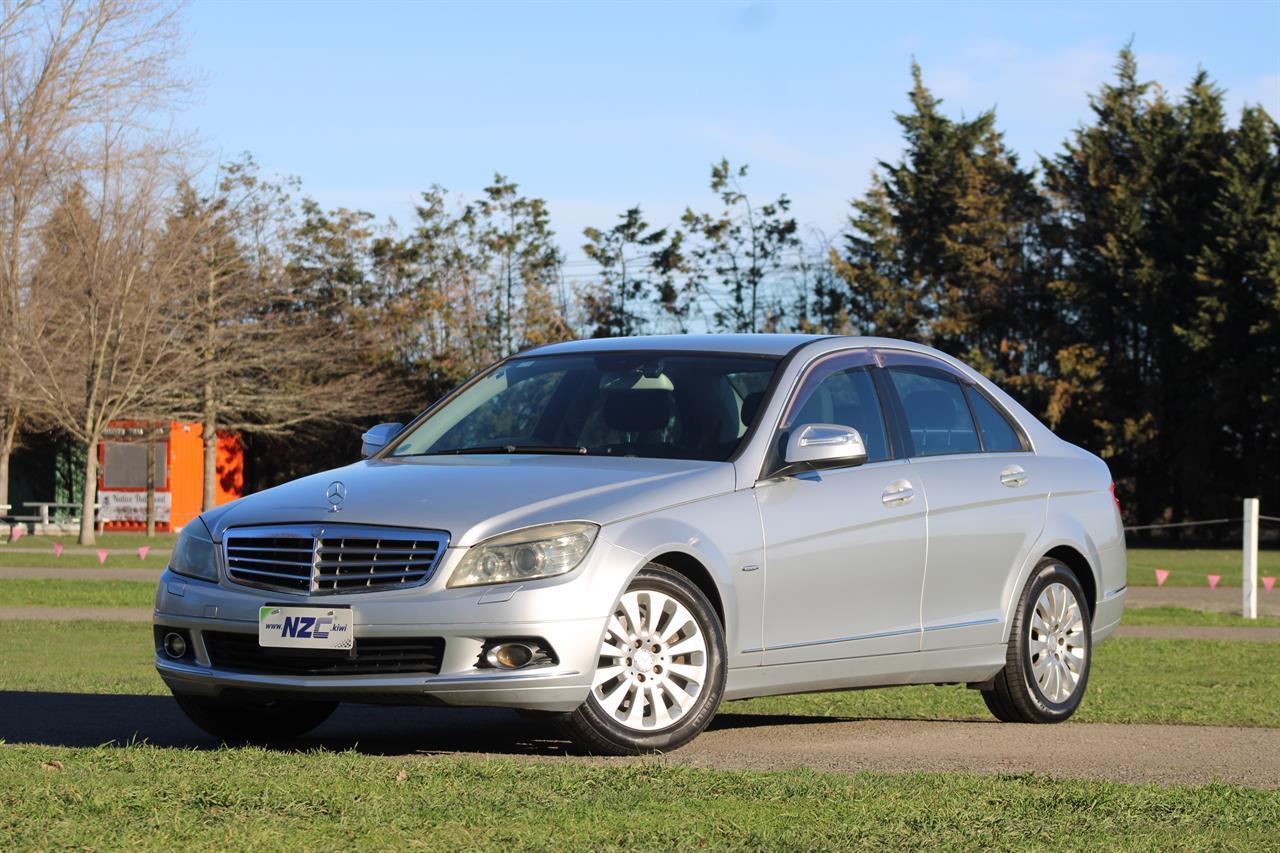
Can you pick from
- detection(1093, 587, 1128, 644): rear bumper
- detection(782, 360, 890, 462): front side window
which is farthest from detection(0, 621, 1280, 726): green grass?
detection(782, 360, 890, 462): front side window

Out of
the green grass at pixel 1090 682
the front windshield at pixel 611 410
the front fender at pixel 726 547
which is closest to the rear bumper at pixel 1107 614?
the green grass at pixel 1090 682

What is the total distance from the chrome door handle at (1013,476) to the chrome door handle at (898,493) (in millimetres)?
850

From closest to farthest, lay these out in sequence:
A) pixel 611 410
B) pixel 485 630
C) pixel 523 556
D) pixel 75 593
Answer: pixel 485 630 → pixel 523 556 → pixel 611 410 → pixel 75 593

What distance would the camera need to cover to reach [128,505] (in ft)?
187

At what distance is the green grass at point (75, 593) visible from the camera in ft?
68.2

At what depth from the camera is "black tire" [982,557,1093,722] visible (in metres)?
9.09

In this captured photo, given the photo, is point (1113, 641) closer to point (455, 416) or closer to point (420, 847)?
point (455, 416)

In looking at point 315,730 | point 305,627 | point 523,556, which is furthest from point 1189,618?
point 305,627

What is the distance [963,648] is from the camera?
8773mm

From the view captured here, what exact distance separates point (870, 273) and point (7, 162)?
86.3 feet

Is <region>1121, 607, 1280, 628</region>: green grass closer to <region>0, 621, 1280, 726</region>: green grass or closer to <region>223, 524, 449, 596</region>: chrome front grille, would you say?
<region>0, 621, 1280, 726</region>: green grass

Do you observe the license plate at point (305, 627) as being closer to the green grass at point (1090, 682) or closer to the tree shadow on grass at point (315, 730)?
the tree shadow on grass at point (315, 730)

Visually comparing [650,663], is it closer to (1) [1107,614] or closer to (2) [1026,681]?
(2) [1026,681]

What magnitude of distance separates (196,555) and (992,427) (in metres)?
4.06
